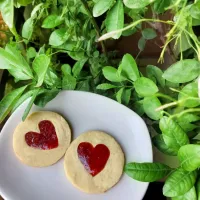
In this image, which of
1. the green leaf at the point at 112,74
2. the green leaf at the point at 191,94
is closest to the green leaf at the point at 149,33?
the green leaf at the point at 112,74

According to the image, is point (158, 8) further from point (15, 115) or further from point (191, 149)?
point (15, 115)

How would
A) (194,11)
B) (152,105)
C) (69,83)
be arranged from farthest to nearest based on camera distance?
(69,83), (152,105), (194,11)

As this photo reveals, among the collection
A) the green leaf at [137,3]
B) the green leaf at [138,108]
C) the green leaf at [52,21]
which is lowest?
the green leaf at [138,108]

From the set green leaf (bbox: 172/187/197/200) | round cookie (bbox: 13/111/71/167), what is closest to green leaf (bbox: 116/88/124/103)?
round cookie (bbox: 13/111/71/167)

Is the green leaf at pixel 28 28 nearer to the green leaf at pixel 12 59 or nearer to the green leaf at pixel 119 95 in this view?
the green leaf at pixel 12 59

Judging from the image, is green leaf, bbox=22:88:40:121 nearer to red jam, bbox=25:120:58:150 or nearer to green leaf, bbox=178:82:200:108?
red jam, bbox=25:120:58:150

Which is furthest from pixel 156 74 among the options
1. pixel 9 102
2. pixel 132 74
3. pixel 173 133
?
pixel 9 102

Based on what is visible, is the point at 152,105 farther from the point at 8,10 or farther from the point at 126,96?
the point at 8,10

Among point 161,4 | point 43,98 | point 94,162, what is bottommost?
point 94,162
